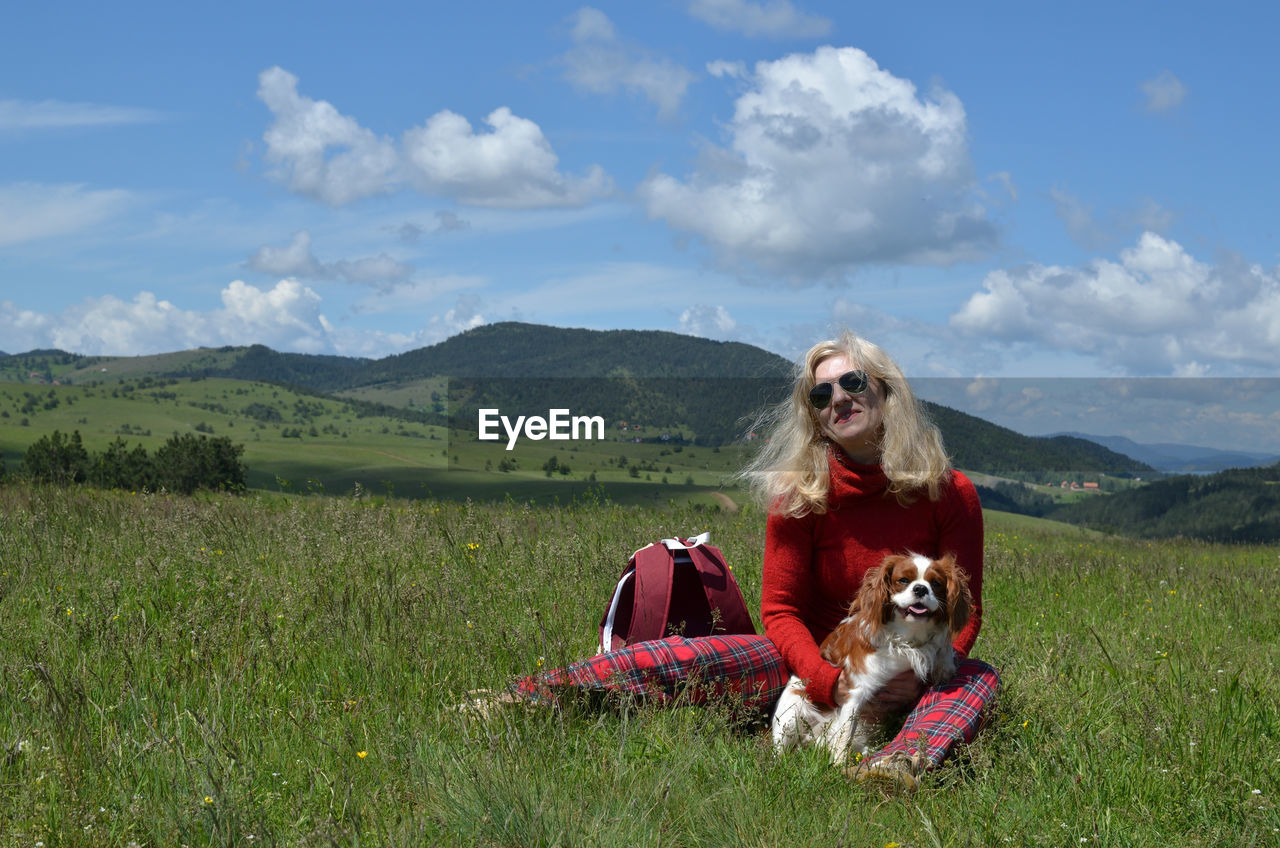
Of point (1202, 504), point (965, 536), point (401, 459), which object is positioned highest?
point (965, 536)

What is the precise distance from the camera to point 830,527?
4117mm

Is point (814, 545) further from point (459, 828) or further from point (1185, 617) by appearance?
point (1185, 617)

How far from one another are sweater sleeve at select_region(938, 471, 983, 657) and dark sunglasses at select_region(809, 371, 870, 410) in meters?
0.58

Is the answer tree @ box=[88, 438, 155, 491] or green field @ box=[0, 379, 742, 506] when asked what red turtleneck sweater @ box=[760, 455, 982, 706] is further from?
green field @ box=[0, 379, 742, 506]

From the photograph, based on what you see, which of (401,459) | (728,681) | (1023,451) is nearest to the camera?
(728,681)

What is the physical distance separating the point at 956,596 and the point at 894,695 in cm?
48

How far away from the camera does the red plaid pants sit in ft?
11.7

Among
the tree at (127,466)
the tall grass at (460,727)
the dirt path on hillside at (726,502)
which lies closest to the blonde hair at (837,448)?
the tall grass at (460,727)

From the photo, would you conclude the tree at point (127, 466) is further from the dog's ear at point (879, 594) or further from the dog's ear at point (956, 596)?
the dog's ear at point (956, 596)

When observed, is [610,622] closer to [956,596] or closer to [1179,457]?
[956,596]

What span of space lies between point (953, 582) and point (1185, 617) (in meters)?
4.12

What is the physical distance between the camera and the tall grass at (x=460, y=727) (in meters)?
2.73

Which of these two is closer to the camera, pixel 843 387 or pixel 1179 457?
pixel 843 387

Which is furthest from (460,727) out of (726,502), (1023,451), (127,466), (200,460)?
(1023,451)
